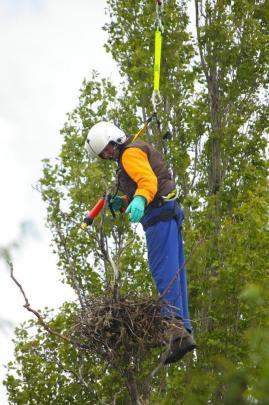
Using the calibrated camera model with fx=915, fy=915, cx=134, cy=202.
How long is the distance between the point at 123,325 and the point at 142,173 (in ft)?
2.79

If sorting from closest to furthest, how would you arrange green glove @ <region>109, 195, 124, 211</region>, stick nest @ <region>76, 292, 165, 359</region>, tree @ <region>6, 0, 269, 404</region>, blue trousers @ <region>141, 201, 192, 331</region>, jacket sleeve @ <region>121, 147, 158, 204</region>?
stick nest @ <region>76, 292, 165, 359</region>, jacket sleeve @ <region>121, 147, 158, 204</region>, blue trousers @ <region>141, 201, 192, 331</region>, green glove @ <region>109, 195, 124, 211</region>, tree @ <region>6, 0, 269, 404</region>

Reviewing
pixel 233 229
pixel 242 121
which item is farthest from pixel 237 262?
pixel 242 121

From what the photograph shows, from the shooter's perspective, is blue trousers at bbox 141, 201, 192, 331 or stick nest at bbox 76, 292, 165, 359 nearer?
stick nest at bbox 76, 292, 165, 359

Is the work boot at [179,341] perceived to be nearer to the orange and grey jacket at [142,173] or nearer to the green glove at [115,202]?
the orange and grey jacket at [142,173]

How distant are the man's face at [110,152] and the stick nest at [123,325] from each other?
0.93 meters

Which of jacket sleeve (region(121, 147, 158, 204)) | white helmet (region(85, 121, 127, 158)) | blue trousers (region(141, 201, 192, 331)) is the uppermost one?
white helmet (region(85, 121, 127, 158))

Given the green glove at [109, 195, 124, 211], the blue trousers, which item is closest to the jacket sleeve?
the blue trousers

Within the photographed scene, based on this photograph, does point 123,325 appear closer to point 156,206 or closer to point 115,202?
point 156,206

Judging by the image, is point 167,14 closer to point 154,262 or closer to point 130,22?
point 130,22

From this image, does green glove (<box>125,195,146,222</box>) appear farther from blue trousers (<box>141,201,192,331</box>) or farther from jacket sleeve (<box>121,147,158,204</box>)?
blue trousers (<box>141,201,192,331</box>)

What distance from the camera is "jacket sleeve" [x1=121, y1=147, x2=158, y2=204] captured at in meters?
4.76

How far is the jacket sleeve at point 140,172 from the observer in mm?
4760

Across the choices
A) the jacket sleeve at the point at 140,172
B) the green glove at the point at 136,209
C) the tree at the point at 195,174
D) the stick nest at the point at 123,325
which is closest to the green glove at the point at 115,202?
the jacket sleeve at the point at 140,172

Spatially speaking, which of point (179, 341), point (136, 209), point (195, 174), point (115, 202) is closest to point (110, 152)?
point (115, 202)
